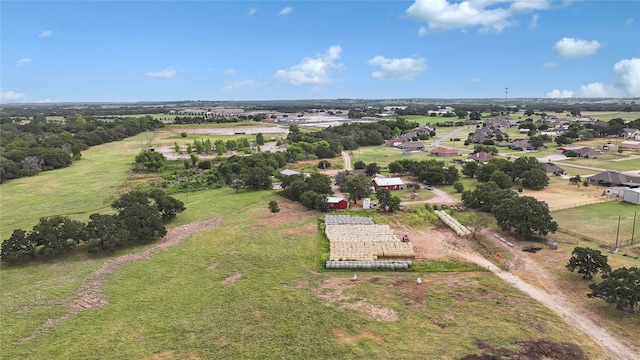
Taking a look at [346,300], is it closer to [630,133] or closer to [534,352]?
[534,352]

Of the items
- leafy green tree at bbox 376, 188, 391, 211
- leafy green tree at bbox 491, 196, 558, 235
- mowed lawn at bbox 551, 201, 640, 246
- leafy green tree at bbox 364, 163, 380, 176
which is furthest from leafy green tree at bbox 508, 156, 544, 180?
leafy green tree at bbox 376, 188, 391, 211

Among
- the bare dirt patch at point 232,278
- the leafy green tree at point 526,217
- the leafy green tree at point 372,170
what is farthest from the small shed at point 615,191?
the bare dirt patch at point 232,278

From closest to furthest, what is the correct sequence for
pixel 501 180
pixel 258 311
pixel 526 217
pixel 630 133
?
pixel 258 311, pixel 526 217, pixel 501 180, pixel 630 133

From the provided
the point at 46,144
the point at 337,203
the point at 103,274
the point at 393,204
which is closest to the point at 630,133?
the point at 393,204

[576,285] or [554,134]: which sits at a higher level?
[554,134]

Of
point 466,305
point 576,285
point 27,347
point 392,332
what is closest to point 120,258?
→ point 27,347

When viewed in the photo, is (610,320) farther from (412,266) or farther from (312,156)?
(312,156)

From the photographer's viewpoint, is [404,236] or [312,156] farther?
[312,156]
